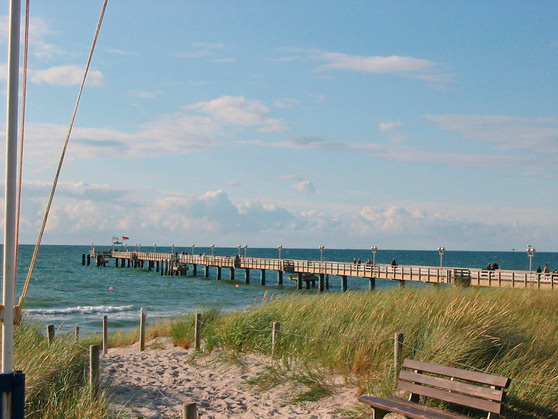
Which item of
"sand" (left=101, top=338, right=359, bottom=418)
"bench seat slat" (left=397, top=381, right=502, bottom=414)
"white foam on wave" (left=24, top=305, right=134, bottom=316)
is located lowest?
"white foam on wave" (left=24, top=305, right=134, bottom=316)

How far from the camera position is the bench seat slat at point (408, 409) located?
22.0ft

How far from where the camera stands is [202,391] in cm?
1012

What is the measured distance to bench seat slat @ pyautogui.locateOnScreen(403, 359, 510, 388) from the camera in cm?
655

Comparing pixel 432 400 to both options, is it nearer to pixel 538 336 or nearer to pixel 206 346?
pixel 538 336

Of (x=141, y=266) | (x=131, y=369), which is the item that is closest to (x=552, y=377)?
(x=131, y=369)

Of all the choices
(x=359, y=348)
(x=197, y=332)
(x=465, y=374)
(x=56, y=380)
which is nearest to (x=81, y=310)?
(x=197, y=332)

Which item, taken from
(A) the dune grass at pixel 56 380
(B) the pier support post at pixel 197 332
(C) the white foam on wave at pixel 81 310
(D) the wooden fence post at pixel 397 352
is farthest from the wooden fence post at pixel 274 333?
(C) the white foam on wave at pixel 81 310

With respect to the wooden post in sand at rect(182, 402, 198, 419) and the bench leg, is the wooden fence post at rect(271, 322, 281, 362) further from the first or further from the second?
the wooden post in sand at rect(182, 402, 198, 419)

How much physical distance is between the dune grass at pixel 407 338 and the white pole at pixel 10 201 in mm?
5665

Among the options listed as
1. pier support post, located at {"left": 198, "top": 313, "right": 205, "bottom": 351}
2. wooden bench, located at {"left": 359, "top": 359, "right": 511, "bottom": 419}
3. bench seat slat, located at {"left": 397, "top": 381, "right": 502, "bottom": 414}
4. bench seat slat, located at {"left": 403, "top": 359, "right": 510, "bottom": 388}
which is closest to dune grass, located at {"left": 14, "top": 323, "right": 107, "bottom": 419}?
pier support post, located at {"left": 198, "top": 313, "right": 205, "bottom": 351}

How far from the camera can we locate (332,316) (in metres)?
11.5

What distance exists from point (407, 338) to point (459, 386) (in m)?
2.78

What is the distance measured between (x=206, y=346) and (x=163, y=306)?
24.9 meters

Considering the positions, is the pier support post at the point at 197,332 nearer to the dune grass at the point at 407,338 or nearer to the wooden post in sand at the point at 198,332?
the wooden post in sand at the point at 198,332
